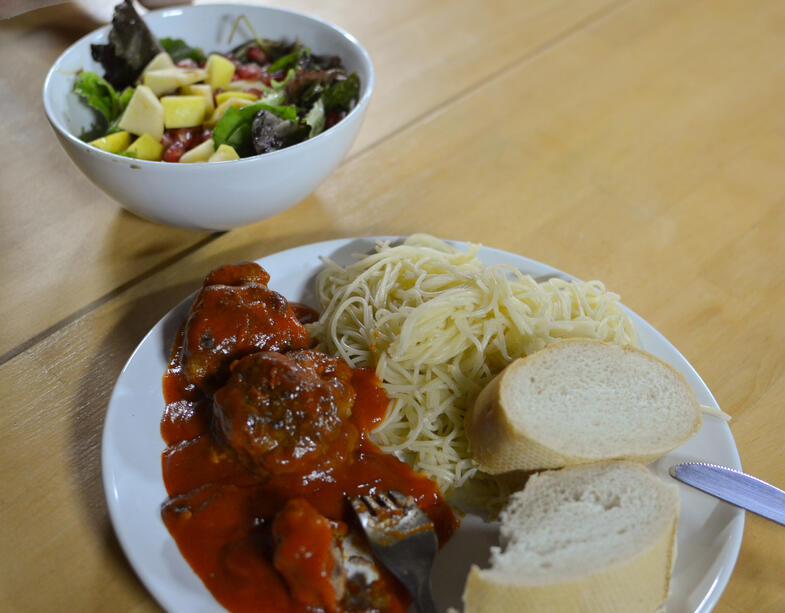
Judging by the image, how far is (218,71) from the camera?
334 centimetres

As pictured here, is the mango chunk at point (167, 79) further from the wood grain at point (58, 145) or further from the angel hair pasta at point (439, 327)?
the angel hair pasta at point (439, 327)

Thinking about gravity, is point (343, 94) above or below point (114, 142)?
above

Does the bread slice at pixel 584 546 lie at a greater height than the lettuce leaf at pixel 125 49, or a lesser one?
lesser

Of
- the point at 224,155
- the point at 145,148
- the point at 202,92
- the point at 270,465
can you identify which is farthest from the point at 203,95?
the point at 270,465

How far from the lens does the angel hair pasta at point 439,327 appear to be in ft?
8.40

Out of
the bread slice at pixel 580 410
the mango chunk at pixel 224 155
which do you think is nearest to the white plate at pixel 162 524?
the bread slice at pixel 580 410

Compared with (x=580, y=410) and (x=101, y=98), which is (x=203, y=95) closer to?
(x=101, y=98)

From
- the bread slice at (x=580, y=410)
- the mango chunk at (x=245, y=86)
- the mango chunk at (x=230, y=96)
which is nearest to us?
the bread slice at (x=580, y=410)

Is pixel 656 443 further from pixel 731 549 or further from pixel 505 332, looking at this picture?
pixel 505 332

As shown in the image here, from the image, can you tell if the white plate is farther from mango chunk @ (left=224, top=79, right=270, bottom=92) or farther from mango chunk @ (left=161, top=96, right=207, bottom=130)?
mango chunk @ (left=224, top=79, right=270, bottom=92)

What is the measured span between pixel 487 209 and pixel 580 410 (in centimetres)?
151

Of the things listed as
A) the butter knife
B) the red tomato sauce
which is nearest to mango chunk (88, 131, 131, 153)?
the red tomato sauce

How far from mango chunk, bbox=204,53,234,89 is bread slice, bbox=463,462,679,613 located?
7.76 ft

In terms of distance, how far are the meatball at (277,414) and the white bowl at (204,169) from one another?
833mm
